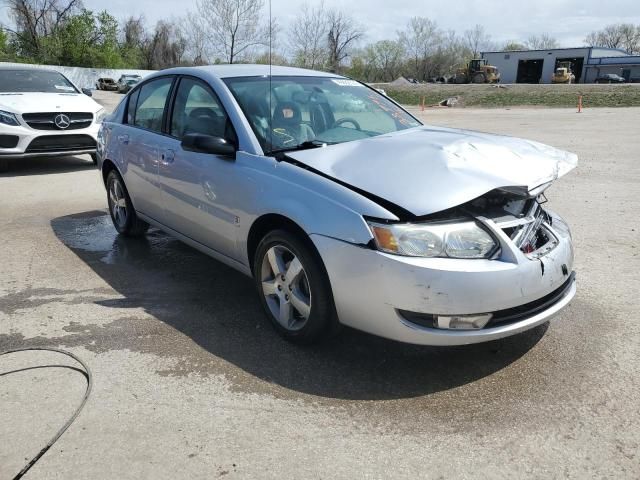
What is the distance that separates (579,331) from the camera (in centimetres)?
358

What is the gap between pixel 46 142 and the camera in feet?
30.8

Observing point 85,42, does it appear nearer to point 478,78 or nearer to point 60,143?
point 478,78

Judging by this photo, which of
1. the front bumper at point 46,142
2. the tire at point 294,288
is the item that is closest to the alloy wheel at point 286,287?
the tire at point 294,288

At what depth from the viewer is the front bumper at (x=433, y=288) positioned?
273cm

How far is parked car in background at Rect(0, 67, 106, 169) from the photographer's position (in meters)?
9.14

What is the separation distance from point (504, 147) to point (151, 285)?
2.89 meters

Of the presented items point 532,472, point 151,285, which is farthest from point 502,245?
point 151,285

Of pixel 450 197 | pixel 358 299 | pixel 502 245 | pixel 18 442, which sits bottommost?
pixel 18 442

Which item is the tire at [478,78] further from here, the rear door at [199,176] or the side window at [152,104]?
the rear door at [199,176]

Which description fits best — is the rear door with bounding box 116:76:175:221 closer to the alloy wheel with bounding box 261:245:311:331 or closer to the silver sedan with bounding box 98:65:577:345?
the silver sedan with bounding box 98:65:577:345

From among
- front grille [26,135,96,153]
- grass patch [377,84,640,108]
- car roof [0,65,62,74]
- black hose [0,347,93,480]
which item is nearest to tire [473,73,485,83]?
grass patch [377,84,640,108]

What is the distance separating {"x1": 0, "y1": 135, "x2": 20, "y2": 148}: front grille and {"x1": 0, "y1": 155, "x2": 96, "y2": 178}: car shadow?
59 cm

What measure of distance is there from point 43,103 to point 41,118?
1.28ft

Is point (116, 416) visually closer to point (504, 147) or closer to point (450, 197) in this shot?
point (450, 197)
